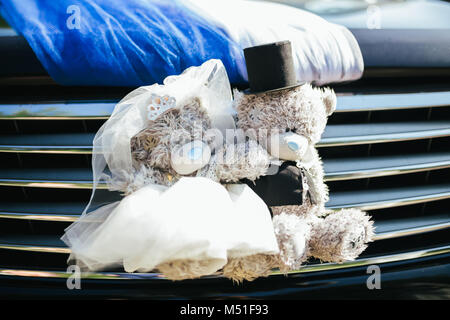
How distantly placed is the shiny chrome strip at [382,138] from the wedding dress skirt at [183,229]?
53 centimetres

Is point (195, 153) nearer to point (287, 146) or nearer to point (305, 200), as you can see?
point (287, 146)

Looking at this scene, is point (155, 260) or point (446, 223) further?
point (446, 223)

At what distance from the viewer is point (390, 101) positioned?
146 cm

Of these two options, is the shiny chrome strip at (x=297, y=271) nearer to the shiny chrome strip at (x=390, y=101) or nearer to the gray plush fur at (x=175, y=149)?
→ the gray plush fur at (x=175, y=149)

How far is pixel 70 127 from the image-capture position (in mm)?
1371

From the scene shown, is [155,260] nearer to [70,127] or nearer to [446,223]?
[70,127]

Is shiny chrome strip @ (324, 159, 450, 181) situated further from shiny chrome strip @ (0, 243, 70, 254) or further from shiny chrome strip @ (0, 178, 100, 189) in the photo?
shiny chrome strip @ (0, 243, 70, 254)

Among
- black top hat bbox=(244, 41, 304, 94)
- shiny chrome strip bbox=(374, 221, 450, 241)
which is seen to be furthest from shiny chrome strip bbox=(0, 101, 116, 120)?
shiny chrome strip bbox=(374, 221, 450, 241)

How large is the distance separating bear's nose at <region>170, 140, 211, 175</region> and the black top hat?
0.71 feet
